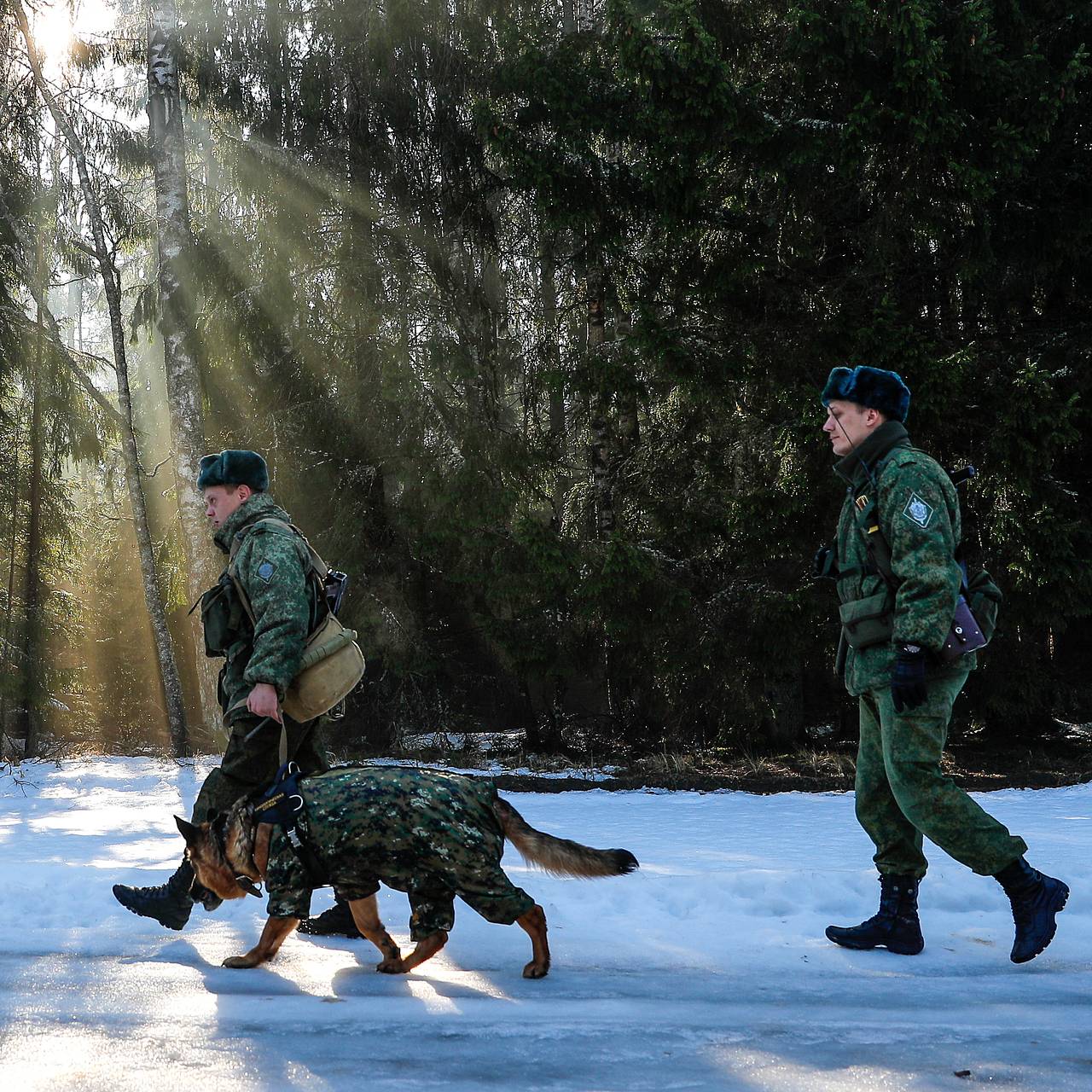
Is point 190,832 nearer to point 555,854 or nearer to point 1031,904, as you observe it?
point 555,854

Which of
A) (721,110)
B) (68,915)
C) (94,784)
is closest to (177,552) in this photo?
(94,784)

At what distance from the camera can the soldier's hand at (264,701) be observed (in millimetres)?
3936

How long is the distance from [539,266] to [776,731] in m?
6.13

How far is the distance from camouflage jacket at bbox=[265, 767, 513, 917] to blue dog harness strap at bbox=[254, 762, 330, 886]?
2 centimetres

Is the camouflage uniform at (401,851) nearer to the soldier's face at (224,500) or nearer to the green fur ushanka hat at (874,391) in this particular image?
the soldier's face at (224,500)

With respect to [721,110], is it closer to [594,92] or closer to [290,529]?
[594,92]

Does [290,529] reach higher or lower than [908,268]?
lower

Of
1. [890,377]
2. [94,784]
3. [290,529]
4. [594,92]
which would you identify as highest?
[594,92]

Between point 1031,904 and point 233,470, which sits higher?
point 233,470


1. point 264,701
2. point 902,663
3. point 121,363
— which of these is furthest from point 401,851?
point 121,363

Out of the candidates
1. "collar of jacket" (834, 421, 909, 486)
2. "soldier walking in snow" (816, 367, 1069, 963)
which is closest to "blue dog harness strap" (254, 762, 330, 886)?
"soldier walking in snow" (816, 367, 1069, 963)

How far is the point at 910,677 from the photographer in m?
3.68

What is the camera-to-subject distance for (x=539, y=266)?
511 inches

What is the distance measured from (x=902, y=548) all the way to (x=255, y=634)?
94.6 inches
